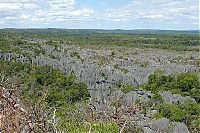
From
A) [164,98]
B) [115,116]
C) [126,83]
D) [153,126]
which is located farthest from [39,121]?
[126,83]

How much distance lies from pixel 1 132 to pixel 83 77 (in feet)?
137

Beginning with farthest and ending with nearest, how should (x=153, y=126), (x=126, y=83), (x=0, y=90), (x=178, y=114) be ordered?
(x=126, y=83), (x=178, y=114), (x=153, y=126), (x=0, y=90)

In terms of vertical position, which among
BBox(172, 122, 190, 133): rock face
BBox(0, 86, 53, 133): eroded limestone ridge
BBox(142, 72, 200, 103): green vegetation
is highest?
BBox(0, 86, 53, 133): eroded limestone ridge

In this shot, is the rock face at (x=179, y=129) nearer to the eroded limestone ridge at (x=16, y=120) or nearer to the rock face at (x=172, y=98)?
the rock face at (x=172, y=98)

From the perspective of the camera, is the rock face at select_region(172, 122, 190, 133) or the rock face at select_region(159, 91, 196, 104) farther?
the rock face at select_region(159, 91, 196, 104)

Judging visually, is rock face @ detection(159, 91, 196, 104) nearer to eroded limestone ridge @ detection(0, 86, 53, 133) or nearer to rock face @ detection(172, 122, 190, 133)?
rock face @ detection(172, 122, 190, 133)

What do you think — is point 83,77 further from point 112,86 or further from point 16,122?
point 16,122

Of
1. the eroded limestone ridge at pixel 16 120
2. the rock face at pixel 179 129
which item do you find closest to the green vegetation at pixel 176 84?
the rock face at pixel 179 129

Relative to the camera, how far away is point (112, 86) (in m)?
41.7

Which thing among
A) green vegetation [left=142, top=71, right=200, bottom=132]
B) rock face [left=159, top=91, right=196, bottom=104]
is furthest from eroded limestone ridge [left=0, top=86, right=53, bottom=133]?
rock face [left=159, top=91, right=196, bottom=104]

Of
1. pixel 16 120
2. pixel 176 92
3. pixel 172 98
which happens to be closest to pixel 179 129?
pixel 172 98

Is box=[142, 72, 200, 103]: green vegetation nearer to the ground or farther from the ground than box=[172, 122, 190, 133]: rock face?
nearer to the ground

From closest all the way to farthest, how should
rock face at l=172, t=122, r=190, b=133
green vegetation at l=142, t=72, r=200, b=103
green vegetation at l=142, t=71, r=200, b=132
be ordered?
rock face at l=172, t=122, r=190, b=133, green vegetation at l=142, t=71, r=200, b=132, green vegetation at l=142, t=72, r=200, b=103

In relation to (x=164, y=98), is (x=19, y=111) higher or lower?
higher
